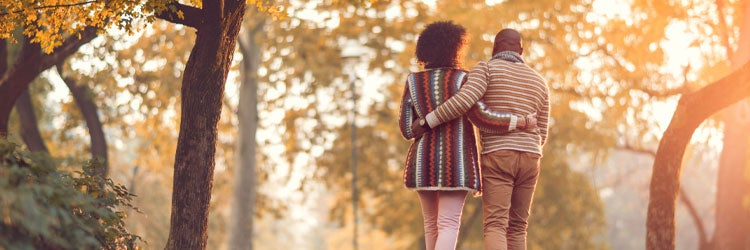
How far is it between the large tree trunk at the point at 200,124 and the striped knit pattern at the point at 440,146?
6.38 ft

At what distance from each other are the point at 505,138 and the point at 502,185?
290 mm

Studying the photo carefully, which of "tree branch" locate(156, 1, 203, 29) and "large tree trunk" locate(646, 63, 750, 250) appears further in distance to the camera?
"large tree trunk" locate(646, 63, 750, 250)

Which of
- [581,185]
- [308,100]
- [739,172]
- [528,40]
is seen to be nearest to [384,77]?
[308,100]

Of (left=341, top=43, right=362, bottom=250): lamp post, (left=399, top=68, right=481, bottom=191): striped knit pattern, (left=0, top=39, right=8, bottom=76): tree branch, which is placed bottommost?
(left=399, top=68, right=481, bottom=191): striped knit pattern

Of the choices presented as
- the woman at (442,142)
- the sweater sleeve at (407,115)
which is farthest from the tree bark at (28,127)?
the woman at (442,142)

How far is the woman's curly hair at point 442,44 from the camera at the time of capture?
6.67 metres

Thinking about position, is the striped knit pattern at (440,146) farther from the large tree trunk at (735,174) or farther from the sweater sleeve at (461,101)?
the large tree trunk at (735,174)

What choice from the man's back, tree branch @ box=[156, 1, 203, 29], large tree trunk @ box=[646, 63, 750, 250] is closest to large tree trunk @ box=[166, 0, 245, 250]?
tree branch @ box=[156, 1, 203, 29]

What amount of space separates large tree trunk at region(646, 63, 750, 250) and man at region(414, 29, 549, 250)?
2.87m

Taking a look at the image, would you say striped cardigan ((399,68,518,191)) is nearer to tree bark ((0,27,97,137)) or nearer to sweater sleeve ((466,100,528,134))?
sweater sleeve ((466,100,528,134))

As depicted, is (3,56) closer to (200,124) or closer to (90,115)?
(90,115)

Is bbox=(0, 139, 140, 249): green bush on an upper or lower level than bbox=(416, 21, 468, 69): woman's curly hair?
lower

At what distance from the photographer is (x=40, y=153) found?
647cm

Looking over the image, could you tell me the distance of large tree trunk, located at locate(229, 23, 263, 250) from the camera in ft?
81.4
